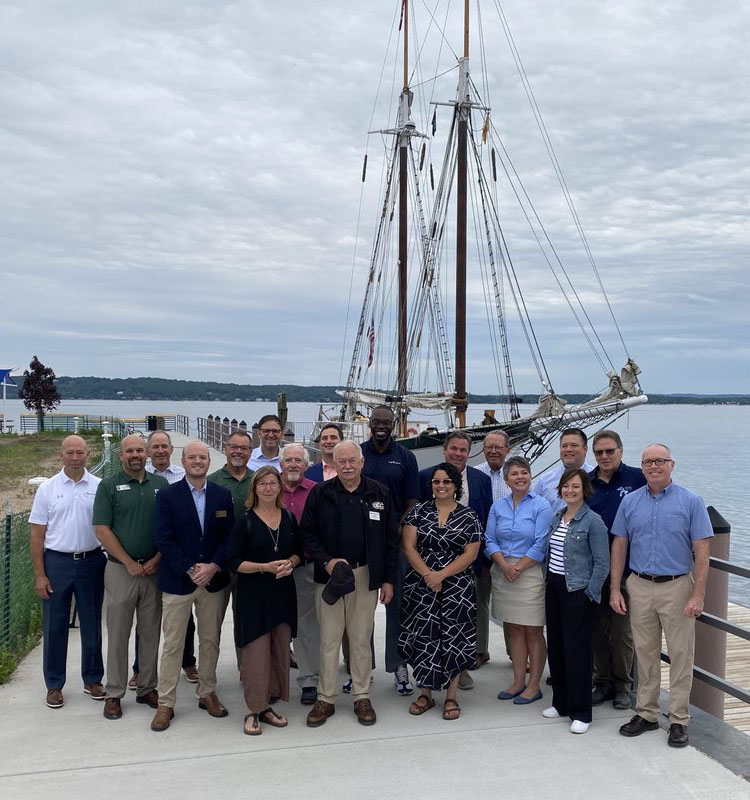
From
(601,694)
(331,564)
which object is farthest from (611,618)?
(331,564)

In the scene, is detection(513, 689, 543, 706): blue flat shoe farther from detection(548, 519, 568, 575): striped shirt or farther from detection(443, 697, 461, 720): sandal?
detection(548, 519, 568, 575): striped shirt

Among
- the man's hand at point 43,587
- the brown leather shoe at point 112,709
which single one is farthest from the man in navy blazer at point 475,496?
the man's hand at point 43,587

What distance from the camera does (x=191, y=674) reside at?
19.0ft

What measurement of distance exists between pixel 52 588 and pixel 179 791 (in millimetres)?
1856

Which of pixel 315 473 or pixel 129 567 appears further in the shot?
pixel 315 473

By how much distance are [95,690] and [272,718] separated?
4.38 feet

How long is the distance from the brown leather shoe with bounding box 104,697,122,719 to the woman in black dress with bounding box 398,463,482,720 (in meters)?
1.86

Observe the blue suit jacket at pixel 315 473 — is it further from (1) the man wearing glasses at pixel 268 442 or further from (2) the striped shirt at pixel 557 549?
(2) the striped shirt at pixel 557 549

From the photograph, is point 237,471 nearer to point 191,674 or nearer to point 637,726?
point 191,674

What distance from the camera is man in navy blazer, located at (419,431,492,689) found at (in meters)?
5.66

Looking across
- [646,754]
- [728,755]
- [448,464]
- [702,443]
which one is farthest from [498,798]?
[702,443]

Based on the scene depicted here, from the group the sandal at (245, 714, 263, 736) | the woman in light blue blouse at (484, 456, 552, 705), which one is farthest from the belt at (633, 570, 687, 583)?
the sandal at (245, 714, 263, 736)

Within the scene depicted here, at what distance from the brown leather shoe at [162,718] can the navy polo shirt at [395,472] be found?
1952 millimetres

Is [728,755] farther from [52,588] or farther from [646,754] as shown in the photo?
[52,588]
